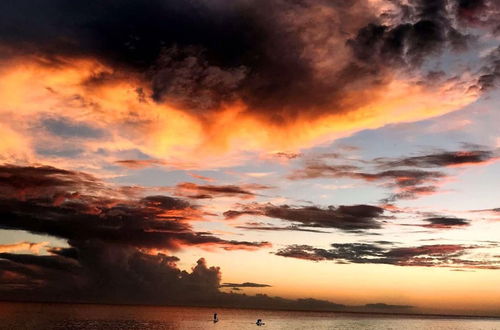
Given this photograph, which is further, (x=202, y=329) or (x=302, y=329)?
(x=302, y=329)

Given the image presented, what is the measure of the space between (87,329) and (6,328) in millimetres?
24268

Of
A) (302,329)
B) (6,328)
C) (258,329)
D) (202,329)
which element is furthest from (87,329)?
(302,329)

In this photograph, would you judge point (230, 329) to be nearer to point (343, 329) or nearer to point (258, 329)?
point (258, 329)

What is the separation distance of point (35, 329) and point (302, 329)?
4096 inches

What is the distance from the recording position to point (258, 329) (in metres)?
190

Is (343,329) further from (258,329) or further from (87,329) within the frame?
(87,329)

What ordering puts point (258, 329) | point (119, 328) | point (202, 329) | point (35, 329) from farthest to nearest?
point (258, 329), point (202, 329), point (119, 328), point (35, 329)

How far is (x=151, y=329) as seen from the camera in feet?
513

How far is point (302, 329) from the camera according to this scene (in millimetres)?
190875

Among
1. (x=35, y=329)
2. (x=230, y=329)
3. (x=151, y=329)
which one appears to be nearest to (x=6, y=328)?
(x=35, y=329)

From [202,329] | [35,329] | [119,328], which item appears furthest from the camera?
[202,329]

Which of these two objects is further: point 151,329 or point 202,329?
point 202,329

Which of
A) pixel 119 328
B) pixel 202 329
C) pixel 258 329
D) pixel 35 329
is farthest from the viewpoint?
pixel 258 329

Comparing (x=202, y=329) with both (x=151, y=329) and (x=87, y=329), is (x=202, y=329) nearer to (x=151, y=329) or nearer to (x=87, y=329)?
(x=151, y=329)
